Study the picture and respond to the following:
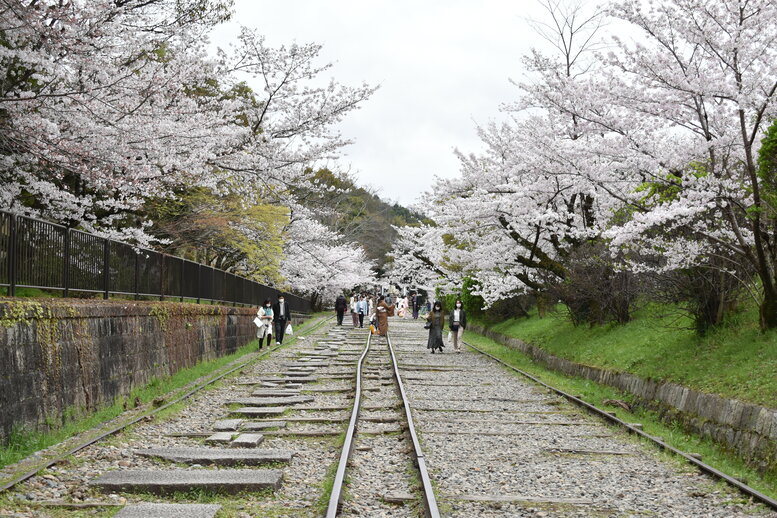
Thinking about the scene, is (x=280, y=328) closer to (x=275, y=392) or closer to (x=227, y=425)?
(x=275, y=392)

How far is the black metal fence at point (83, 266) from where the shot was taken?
32.5 feet

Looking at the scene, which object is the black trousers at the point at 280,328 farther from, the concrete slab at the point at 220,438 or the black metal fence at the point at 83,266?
the concrete slab at the point at 220,438

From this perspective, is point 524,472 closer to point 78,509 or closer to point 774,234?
point 78,509

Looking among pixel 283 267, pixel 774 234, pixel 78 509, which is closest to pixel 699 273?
pixel 774 234

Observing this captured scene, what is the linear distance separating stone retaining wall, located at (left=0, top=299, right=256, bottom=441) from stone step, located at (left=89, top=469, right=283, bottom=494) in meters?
2.05

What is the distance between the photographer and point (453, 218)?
949 inches

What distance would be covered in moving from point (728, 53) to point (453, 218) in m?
13.9

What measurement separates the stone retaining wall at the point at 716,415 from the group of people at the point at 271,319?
39.7ft

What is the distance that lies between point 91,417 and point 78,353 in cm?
95

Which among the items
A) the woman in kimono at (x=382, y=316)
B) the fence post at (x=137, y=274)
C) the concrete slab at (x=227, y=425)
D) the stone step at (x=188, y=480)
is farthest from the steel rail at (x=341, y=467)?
the woman in kimono at (x=382, y=316)

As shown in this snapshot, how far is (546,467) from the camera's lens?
8203 mm

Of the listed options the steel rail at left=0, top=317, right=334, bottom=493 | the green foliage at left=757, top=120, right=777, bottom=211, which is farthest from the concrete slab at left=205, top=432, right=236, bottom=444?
the green foliage at left=757, top=120, right=777, bottom=211

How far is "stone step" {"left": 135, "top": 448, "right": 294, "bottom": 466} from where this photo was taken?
25.9 ft

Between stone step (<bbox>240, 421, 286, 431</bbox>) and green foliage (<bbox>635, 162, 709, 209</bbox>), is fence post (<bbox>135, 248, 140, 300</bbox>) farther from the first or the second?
green foliage (<bbox>635, 162, 709, 209</bbox>)
